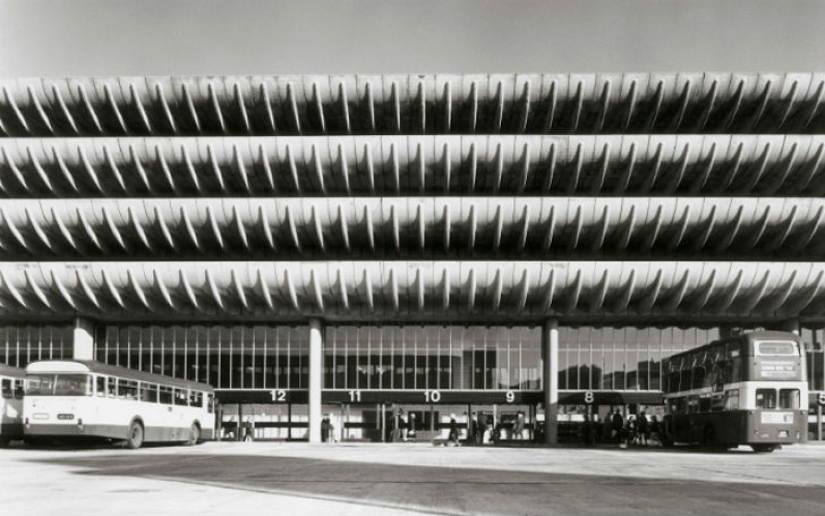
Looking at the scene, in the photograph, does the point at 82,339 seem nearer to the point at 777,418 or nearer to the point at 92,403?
the point at 92,403

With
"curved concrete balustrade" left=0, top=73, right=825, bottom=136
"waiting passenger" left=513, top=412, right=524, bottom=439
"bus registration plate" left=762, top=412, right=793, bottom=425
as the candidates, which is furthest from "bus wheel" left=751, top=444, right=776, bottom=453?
"curved concrete balustrade" left=0, top=73, right=825, bottom=136

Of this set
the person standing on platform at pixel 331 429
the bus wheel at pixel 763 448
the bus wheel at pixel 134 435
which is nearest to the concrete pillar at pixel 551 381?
the person standing on platform at pixel 331 429

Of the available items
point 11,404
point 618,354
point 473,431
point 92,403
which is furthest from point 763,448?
point 11,404

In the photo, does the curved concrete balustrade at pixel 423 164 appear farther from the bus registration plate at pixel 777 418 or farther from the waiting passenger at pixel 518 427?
the bus registration plate at pixel 777 418

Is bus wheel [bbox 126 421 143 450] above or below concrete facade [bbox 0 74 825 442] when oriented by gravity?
below

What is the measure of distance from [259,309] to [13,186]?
595 inches

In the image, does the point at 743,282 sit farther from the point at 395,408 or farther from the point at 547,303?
the point at 395,408

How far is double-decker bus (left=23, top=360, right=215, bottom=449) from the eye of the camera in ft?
97.6

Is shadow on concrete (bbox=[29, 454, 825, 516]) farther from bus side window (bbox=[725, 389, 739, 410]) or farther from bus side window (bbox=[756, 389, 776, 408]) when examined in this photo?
bus side window (bbox=[725, 389, 739, 410])

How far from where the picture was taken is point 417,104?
164 ft

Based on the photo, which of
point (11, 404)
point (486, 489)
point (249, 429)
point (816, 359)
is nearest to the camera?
point (486, 489)

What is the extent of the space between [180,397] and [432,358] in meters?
18.4

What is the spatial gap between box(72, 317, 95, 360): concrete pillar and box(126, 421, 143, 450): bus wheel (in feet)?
62.1

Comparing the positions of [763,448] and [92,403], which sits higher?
[92,403]
